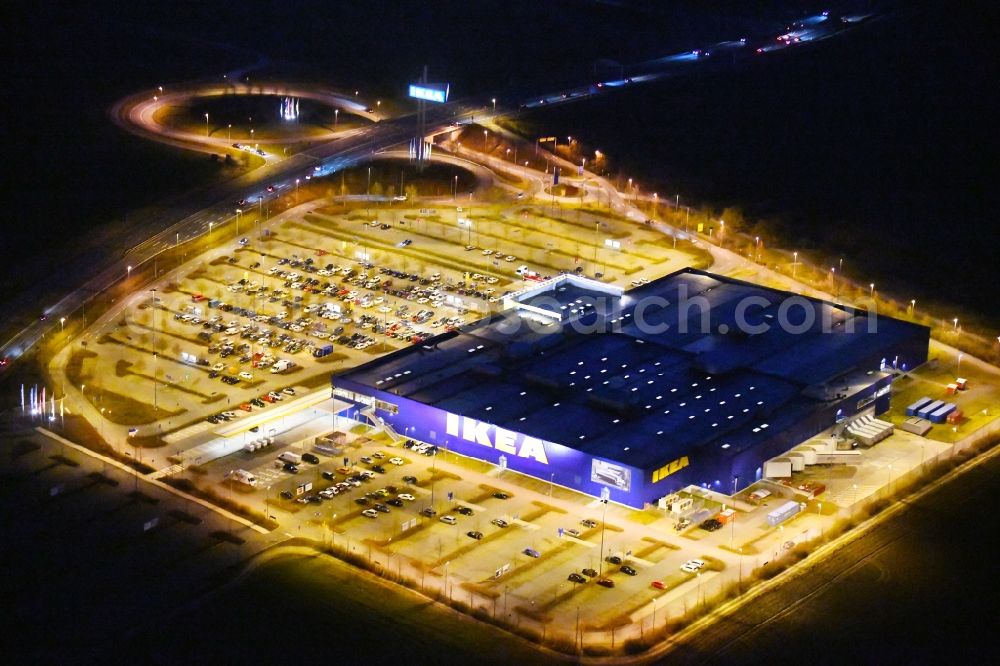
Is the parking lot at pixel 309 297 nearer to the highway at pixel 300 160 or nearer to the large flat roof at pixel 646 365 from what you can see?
the highway at pixel 300 160

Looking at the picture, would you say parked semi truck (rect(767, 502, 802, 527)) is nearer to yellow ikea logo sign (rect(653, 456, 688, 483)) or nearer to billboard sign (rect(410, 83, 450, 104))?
yellow ikea logo sign (rect(653, 456, 688, 483))

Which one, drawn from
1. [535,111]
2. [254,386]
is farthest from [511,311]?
[535,111]

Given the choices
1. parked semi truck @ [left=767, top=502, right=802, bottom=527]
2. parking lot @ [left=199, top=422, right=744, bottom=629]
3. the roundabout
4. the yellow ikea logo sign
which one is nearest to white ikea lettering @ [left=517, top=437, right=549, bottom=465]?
parking lot @ [left=199, top=422, right=744, bottom=629]

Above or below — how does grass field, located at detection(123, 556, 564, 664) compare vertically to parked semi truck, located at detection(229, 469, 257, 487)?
below

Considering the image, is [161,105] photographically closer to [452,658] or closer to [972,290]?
[972,290]

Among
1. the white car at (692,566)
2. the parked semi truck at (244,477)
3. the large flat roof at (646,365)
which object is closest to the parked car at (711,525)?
the white car at (692,566)

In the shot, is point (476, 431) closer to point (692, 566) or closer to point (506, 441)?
point (506, 441)
